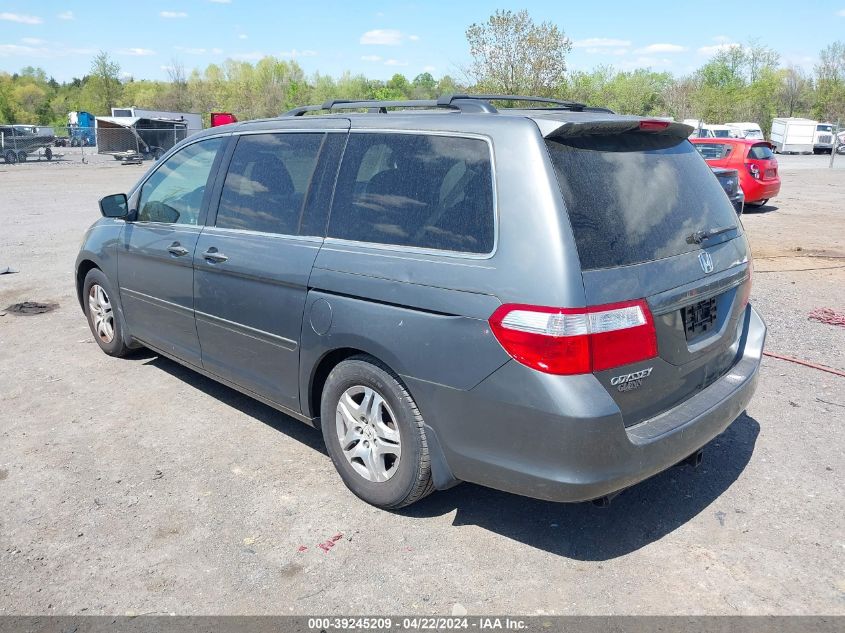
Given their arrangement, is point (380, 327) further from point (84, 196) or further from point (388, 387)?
point (84, 196)

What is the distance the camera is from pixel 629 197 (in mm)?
3090

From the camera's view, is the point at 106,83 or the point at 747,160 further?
the point at 106,83

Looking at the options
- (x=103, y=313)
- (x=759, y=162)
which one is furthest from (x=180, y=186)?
(x=759, y=162)

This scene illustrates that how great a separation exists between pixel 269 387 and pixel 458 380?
1.53 m

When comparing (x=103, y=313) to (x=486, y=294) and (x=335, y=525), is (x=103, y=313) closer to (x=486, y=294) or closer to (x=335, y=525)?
(x=335, y=525)

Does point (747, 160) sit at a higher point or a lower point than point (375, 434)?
A: higher

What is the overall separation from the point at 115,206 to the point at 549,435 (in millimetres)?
3972

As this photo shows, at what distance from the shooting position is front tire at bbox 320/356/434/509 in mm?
3260

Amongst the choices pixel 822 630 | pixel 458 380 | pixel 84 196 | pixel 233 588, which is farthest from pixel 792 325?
pixel 84 196

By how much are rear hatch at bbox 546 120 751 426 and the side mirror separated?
143 inches

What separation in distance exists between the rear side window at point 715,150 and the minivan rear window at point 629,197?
13759 millimetres

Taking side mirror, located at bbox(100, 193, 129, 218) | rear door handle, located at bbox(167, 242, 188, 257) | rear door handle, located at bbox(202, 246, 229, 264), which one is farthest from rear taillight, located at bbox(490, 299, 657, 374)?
side mirror, located at bbox(100, 193, 129, 218)

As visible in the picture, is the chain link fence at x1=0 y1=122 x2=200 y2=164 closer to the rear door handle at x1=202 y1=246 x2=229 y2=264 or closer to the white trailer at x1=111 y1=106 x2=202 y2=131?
the white trailer at x1=111 y1=106 x2=202 y2=131

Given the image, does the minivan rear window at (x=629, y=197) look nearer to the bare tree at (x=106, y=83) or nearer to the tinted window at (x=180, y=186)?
the tinted window at (x=180, y=186)
